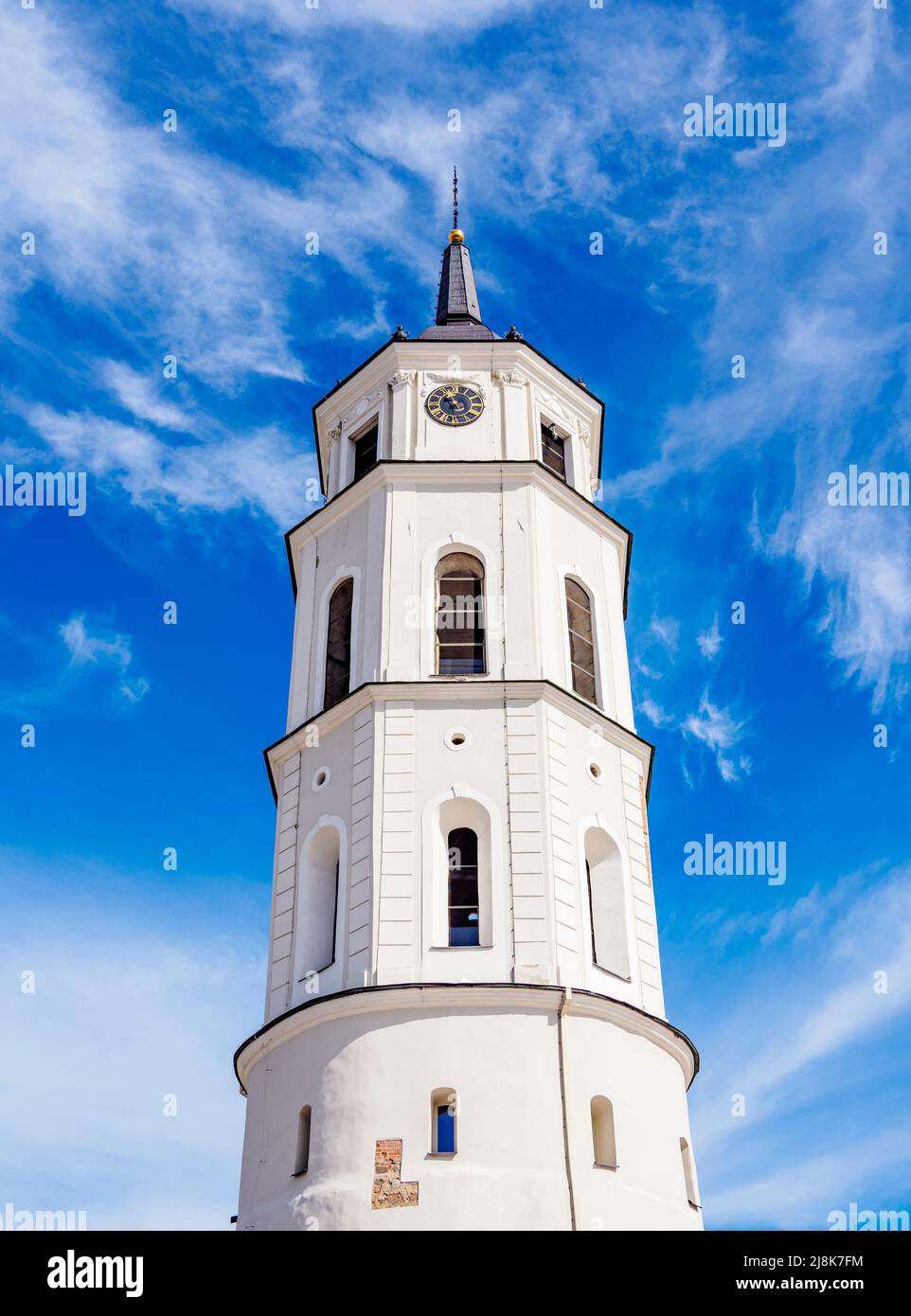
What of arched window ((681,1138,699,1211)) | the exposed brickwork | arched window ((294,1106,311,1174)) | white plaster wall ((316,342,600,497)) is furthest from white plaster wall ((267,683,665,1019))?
white plaster wall ((316,342,600,497))

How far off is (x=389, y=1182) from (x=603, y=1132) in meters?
3.53

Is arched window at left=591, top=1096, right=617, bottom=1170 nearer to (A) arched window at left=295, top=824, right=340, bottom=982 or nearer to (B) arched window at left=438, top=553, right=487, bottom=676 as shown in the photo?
(A) arched window at left=295, top=824, right=340, bottom=982

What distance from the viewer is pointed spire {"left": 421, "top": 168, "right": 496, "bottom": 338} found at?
119 ft

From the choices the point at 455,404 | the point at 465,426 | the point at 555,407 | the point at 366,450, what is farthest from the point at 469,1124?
the point at 555,407

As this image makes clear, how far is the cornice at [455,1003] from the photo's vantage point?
75.7 ft

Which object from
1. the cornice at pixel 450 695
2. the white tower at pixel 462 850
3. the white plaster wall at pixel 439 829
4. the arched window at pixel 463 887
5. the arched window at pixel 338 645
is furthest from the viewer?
the arched window at pixel 338 645

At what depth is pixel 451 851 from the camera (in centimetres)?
2578

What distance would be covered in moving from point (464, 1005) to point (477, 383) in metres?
15.7

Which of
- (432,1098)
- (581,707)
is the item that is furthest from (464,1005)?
(581,707)

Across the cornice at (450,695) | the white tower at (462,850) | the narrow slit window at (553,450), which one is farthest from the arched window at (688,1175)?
the narrow slit window at (553,450)

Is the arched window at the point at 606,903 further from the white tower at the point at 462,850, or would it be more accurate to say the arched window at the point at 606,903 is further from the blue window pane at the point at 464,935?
the blue window pane at the point at 464,935

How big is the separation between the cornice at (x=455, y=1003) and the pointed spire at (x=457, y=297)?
1796cm

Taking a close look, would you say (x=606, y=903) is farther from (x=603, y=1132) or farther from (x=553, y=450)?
(x=553, y=450)
